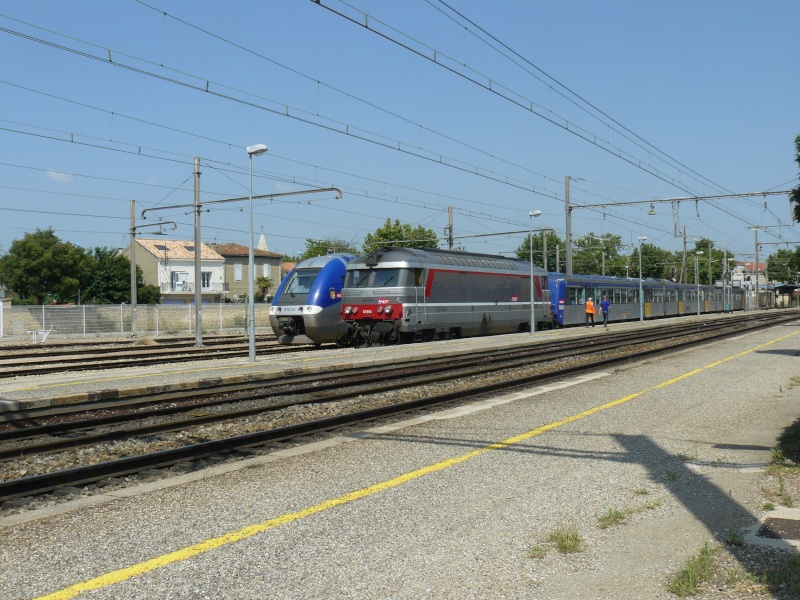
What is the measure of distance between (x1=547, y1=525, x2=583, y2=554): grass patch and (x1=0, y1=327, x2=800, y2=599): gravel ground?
1.7 inches

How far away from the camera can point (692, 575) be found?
4352 mm

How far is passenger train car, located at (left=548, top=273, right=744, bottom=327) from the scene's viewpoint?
3888 centimetres

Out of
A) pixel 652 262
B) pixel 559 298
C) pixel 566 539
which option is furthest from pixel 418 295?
pixel 652 262

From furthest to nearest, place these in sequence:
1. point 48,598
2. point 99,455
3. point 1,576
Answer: point 99,455 < point 1,576 < point 48,598

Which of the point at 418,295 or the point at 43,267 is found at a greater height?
the point at 43,267

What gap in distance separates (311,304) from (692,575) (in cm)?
2131

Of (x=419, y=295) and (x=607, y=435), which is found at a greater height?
(x=419, y=295)

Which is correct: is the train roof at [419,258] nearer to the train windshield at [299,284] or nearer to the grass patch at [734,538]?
the train windshield at [299,284]

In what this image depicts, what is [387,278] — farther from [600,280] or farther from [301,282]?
[600,280]

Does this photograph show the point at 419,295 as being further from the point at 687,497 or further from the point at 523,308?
the point at 687,497

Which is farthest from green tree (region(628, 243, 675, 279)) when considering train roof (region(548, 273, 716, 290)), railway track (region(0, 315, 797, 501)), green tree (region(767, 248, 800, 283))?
railway track (region(0, 315, 797, 501))

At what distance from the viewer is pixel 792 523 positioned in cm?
537

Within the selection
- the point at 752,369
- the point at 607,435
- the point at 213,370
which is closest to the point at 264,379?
the point at 213,370

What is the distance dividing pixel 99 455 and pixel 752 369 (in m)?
14.6
